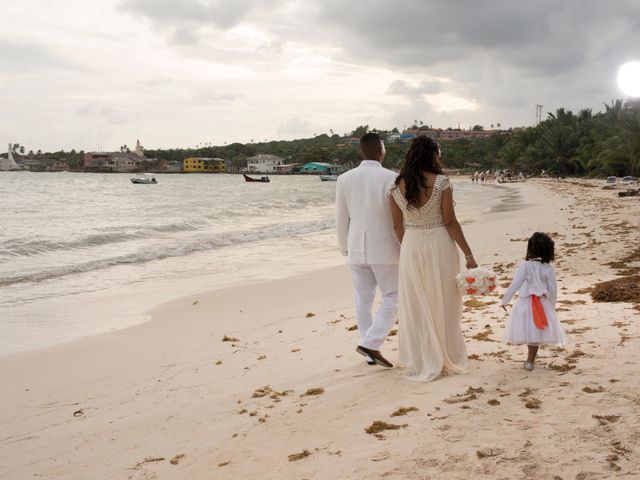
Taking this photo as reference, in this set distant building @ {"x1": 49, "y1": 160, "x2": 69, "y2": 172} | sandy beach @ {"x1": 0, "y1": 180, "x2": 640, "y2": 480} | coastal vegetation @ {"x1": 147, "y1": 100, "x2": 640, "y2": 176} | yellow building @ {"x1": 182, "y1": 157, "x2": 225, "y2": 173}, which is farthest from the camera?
distant building @ {"x1": 49, "y1": 160, "x2": 69, "y2": 172}

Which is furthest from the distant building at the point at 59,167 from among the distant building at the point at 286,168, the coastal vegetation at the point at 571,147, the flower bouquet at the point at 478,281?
the flower bouquet at the point at 478,281

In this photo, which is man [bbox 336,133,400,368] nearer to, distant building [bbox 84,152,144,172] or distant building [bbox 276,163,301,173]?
distant building [bbox 276,163,301,173]

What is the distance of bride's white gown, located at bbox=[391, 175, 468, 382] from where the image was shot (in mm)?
4477

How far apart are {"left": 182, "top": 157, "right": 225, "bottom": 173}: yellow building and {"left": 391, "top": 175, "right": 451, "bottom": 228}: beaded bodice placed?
17678 cm

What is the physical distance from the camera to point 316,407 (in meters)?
4.19

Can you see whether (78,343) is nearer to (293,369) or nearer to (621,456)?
(293,369)

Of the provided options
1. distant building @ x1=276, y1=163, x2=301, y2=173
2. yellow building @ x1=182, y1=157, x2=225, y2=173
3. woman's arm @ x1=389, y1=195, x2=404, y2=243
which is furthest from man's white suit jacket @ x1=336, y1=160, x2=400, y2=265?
yellow building @ x1=182, y1=157, x2=225, y2=173

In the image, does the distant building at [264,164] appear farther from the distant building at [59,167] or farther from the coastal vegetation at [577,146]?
the coastal vegetation at [577,146]

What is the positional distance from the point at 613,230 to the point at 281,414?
13281mm

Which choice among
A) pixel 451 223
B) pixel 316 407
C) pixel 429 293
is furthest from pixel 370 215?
pixel 316 407

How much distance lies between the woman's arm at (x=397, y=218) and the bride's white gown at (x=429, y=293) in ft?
0.24

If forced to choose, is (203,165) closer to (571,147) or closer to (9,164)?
(9,164)

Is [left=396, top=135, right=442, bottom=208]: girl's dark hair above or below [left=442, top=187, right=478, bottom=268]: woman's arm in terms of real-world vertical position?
above

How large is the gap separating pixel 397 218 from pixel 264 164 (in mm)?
176925
